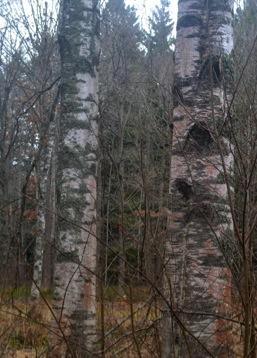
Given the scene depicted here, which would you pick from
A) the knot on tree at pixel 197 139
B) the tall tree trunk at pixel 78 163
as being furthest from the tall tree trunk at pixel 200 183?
the tall tree trunk at pixel 78 163

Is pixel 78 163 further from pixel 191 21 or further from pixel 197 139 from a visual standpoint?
pixel 191 21

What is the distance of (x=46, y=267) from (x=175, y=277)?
14474mm

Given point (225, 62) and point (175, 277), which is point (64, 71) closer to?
point (225, 62)

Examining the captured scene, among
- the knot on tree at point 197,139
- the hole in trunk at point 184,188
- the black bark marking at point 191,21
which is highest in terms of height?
the black bark marking at point 191,21

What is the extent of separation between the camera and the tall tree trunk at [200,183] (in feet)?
9.87

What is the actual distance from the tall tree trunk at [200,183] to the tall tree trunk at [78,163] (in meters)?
1.23

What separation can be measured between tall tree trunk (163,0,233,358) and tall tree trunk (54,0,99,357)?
4.03 ft

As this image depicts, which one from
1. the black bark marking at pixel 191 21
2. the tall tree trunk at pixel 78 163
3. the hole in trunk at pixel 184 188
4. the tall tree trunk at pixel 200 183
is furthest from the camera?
the tall tree trunk at pixel 78 163

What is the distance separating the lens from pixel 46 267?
17.0 metres

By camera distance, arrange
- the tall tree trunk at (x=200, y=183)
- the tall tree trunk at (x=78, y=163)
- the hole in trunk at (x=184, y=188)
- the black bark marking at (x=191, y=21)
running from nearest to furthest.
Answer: the tall tree trunk at (x=200, y=183) → the hole in trunk at (x=184, y=188) → the black bark marking at (x=191, y=21) → the tall tree trunk at (x=78, y=163)

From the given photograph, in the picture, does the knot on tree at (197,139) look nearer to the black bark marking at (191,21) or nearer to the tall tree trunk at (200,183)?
the tall tree trunk at (200,183)

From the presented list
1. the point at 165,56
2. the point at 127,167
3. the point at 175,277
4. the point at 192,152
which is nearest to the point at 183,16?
the point at 192,152

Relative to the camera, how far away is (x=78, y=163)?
447 cm

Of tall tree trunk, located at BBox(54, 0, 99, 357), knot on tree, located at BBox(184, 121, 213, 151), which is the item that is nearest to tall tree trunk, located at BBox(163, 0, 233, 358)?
knot on tree, located at BBox(184, 121, 213, 151)
